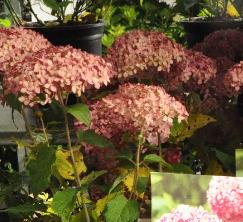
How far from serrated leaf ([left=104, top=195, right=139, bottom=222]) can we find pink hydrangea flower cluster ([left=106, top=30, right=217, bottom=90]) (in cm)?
22

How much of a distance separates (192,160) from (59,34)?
0.73 meters

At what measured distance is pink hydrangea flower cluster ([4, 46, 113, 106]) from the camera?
65 cm

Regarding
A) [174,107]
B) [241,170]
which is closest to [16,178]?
[174,107]

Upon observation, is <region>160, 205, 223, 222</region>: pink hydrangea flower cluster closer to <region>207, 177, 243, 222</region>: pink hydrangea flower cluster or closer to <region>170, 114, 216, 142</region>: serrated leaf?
<region>207, 177, 243, 222</region>: pink hydrangea flower cluster

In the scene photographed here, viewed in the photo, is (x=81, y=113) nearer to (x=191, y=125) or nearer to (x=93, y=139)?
(x=93, y=139)

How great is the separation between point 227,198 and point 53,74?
0.84ft

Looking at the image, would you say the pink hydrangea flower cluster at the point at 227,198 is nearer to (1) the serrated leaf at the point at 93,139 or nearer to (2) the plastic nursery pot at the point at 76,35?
(1) the serrated leaf at the point at 93,139

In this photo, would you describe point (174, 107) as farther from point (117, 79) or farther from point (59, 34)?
point (59, 34)

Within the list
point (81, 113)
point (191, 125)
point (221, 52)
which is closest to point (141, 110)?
point (81, 113)

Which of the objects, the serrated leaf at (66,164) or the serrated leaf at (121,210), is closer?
the serrated leaf at (121,210)

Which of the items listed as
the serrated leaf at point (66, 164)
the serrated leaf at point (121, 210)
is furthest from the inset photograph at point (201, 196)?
the serrated leaf at point (66, 164)

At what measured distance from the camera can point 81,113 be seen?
69 cm

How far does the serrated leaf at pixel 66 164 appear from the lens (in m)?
0.77

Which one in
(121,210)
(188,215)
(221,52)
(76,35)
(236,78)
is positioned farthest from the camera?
(76,35)
